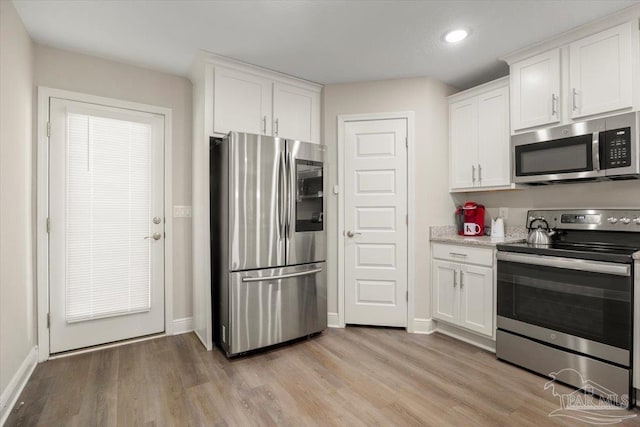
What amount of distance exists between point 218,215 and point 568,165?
2.80 metres

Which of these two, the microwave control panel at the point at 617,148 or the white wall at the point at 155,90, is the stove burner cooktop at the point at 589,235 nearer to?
the microwave control panel at the point at 617,148

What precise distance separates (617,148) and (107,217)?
3.91 metres

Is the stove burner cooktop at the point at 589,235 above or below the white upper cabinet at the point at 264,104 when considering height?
below

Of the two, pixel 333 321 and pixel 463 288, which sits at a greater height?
pixel 463 288

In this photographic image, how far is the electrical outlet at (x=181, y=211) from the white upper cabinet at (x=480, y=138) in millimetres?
2664

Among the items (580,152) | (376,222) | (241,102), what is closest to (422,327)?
(376,222)

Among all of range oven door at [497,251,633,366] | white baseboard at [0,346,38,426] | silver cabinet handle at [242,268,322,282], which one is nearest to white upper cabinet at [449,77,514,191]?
range oven door at [497,251,633,366]

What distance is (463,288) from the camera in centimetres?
275

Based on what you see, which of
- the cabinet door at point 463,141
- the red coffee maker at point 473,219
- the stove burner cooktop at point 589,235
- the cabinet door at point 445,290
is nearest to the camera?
the stove burner cooktop at point 589,235

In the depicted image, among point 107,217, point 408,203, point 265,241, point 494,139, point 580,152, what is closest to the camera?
point 580,152

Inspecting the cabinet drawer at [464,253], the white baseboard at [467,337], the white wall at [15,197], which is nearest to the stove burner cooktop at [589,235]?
the cabinet drawer at [464,253]

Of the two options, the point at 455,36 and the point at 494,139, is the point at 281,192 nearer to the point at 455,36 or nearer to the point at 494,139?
the point at 455,36

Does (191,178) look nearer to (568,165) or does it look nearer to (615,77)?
(568,165)

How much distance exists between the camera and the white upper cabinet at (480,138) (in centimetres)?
275
